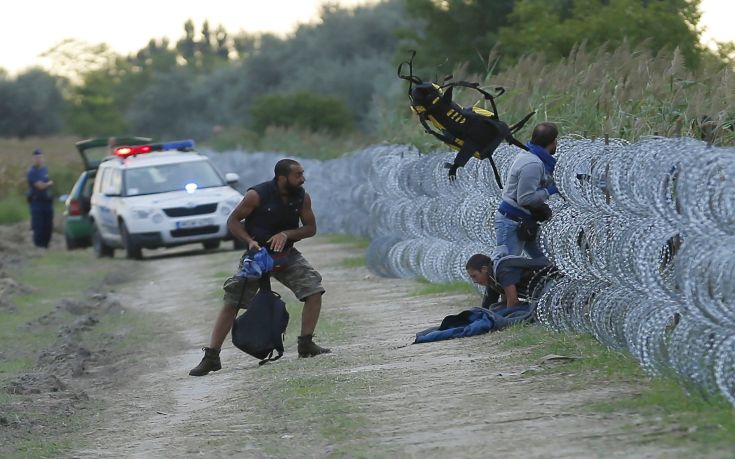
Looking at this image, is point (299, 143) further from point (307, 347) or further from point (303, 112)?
point (307, 347)

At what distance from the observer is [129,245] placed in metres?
26.4

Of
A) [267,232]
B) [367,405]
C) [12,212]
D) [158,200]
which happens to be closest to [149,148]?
[158,200]

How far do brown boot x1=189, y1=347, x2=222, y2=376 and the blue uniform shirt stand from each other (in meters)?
19.7

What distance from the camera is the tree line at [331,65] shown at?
34.7 m

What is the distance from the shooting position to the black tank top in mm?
11992

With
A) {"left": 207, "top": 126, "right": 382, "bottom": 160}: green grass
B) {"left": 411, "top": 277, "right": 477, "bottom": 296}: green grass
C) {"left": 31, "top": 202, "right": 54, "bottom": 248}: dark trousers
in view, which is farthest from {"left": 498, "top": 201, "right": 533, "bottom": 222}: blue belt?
{"left": 31, "top": 202, "right": 54, "bottom": 248}: dark trousers

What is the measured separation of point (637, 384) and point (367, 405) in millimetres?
1625

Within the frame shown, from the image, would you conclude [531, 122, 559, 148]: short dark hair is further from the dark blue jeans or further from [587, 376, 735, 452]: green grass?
[587, 376, 735, 452]: green grass

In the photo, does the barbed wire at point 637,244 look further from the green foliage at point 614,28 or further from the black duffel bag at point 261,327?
the green foliage at point 614,28

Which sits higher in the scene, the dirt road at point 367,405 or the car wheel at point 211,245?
the dirt road at point 367,405

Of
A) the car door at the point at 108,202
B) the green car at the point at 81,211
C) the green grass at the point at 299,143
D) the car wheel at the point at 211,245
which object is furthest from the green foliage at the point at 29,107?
the car wheel at the point at 211,245

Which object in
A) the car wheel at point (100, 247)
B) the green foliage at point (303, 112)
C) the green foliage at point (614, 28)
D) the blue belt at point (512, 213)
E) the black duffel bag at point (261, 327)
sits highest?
the green foliage at point (614, 28)

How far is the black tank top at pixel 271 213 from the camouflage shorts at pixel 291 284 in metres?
0.27

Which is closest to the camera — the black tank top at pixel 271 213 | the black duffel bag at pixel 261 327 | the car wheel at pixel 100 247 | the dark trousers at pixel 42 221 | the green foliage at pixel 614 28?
the black duffel bag at pixel 261 327
